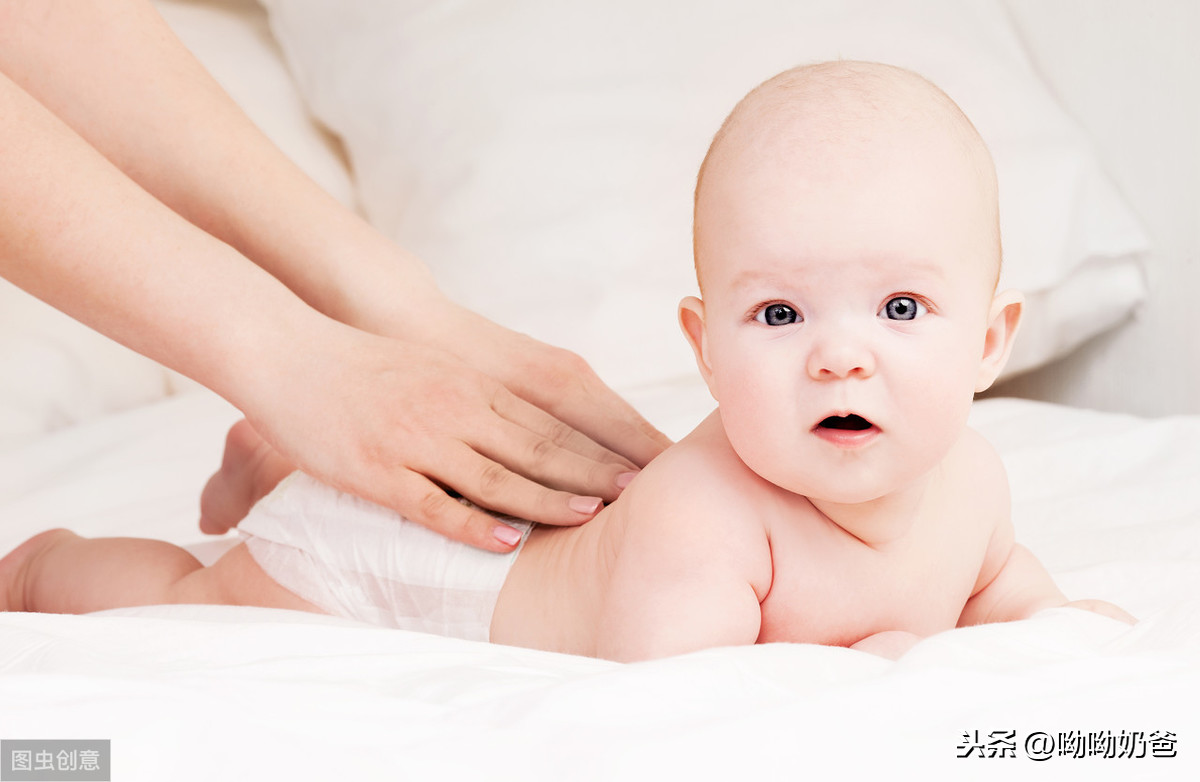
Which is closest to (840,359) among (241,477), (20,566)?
(241,477)

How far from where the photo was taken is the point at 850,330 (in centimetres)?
73

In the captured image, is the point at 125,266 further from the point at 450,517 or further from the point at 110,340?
the point at 110,340

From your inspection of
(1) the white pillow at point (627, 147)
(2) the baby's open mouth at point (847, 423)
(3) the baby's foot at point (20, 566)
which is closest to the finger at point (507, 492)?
(2) the baby's open mouth at point (847, 423)

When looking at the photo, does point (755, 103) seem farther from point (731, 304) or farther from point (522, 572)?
point (522, 572)

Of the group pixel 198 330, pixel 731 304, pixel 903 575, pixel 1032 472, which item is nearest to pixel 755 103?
pixel 731 304

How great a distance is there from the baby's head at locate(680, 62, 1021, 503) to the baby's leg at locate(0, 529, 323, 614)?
19.8 inches

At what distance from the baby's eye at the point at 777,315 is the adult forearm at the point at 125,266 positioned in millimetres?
451

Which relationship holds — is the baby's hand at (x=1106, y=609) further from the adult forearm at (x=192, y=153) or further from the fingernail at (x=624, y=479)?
the adult forearm at (x=192, y=153)

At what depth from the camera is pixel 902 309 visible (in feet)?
2.48

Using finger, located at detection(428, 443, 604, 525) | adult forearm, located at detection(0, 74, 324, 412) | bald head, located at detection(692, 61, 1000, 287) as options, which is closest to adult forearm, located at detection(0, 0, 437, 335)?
adult forearm, located at detection(0, 74, 324, 412)

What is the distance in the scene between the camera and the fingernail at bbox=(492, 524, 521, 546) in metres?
0.95

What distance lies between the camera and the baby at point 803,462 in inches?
29.2

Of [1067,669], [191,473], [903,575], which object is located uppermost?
[191,473]

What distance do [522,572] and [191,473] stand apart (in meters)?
0.70
